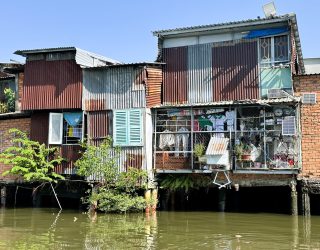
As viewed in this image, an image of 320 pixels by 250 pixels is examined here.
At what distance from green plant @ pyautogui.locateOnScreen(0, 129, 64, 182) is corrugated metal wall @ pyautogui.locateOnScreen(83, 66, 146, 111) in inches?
106

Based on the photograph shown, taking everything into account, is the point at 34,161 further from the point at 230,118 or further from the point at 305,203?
the point at 305,203

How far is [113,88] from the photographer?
61.4 feet

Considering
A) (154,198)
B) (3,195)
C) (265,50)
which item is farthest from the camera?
(3,195)

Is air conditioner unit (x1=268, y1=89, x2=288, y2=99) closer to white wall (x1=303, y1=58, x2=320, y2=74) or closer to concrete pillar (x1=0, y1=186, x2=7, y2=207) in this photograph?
white wall (x1=303, y1=58, x2=320, y2=74)

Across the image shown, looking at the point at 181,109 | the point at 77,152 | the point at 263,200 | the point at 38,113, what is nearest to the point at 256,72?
the point at 181,109

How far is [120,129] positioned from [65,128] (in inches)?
116

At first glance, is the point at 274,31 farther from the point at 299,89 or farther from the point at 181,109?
the point at 181,109

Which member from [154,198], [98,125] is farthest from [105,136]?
[154,198]

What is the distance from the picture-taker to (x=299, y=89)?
17281mm

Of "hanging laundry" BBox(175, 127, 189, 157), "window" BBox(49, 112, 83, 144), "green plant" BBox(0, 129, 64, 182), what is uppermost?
"window" BBox(49, 112, 83, 144)

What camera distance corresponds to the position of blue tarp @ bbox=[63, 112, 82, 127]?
19.3 meters

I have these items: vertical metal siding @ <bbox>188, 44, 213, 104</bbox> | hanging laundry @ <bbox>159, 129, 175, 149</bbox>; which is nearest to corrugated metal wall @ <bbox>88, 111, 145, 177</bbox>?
hanging laundry @ <bbox>159, 129, 175, 149</bbox>

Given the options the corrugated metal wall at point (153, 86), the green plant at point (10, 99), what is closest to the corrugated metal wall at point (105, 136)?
the corrugated metal wall at point (153, 86)

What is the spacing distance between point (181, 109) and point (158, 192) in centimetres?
375
